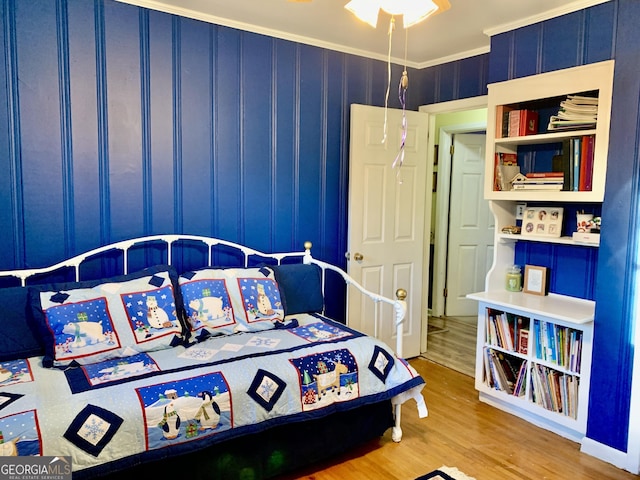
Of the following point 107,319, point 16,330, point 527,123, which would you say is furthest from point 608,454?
point 16,330

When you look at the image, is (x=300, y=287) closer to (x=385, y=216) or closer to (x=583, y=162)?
(x=385, y=216)

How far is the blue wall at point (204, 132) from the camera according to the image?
7.88ft

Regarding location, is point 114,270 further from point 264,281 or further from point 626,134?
point 626,134

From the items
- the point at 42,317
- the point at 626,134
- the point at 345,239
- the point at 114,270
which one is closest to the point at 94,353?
the point at 42,317

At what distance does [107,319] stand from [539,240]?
2.35 meters

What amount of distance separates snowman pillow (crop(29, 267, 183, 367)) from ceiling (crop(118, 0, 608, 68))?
61.7 inches

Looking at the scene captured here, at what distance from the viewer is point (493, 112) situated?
2977mm

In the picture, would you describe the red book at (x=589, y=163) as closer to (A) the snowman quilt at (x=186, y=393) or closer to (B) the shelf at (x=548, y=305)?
(B) the shelf at (x=548, y=305)

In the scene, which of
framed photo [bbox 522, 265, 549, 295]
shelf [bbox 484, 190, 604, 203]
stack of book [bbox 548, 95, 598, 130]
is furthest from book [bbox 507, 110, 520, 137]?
framed photo [bbox 522, 265, 549, 295]

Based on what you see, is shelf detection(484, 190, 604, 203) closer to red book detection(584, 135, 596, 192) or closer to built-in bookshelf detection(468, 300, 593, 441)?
red book detection(584, 135, 596, 192)

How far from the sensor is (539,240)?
278 cm

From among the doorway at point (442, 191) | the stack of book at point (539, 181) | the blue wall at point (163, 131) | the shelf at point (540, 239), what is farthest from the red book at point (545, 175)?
the doorway at point (442, 191)

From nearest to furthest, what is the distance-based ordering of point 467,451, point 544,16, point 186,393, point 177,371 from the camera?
1. point 186,393
2. point 177,371
3. point 467,451
4. point 544,16

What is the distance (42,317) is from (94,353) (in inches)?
11.2
